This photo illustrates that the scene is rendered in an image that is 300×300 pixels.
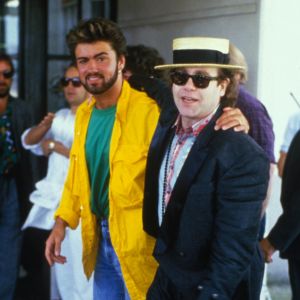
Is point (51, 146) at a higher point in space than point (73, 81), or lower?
lower

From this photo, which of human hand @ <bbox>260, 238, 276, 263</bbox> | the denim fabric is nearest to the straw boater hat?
human hand @ <bbox>260, 238, 276, 263</bbox>

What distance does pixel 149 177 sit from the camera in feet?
9.84

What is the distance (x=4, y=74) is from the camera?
4.73 m

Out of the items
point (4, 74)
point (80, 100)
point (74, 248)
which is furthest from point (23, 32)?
point (74, 248)

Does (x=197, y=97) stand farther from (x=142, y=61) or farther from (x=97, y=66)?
(x=142, y=61)

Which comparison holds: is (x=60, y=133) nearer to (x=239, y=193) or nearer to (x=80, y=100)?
(x=80, y=100)

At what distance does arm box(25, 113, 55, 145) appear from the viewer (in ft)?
14.5

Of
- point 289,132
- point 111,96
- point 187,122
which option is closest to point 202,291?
point 187,122

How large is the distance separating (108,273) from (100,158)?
591 millimetres

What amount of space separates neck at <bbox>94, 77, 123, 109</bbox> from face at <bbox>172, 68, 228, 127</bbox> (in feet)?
2.50

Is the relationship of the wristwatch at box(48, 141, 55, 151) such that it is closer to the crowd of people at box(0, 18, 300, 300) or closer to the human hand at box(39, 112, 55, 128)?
the crowd of people at box(0, 18, 300, 300)

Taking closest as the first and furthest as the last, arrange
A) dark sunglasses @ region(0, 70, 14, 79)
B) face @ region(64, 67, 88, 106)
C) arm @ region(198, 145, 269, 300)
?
arm @ region(198, 145, 269, 300) < face @ region(64, 67, 88, 106) < dark sunglasses @ region(0, 70, 14, 79)

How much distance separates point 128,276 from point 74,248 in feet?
3.36

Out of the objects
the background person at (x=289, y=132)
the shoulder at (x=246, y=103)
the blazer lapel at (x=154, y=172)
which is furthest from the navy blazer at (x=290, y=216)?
the blazer lapel at (x=154, y=172)
